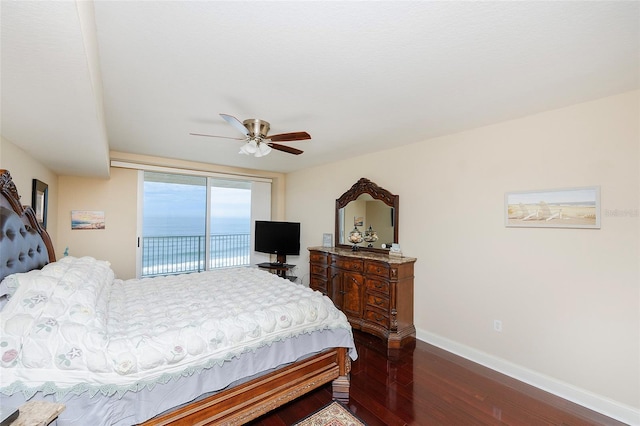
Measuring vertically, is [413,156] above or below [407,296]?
above

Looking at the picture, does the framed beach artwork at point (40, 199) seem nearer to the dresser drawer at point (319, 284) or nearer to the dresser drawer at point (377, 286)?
the dresser drawer at point (319, 284)

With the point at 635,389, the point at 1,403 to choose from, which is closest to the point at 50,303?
the point at 1,403

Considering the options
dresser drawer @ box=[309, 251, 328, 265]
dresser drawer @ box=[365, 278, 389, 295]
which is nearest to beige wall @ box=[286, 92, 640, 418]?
dresser drawer @ box=[365, 278, 389, 295]

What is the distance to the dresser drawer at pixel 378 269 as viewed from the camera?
3.23m

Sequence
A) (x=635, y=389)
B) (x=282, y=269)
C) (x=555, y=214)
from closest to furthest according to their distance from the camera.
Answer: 1. (x=635, y=389)
2. (x=555, y=214)
3. (x=282, y=269)

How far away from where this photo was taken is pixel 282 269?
4801mm

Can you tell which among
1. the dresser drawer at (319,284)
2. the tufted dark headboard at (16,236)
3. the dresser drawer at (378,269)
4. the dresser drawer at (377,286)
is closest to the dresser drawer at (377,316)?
the dresser drawer at (377,286)

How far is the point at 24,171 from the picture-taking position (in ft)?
7.99

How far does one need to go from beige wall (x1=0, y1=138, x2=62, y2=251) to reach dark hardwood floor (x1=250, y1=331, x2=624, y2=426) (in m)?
2.82

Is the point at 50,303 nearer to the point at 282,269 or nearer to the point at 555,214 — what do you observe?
the point at 282,269

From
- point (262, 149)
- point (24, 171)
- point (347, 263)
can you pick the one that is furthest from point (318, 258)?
point (24, 171)

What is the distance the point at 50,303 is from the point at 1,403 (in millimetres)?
470

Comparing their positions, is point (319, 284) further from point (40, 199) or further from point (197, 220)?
point (40, 199)

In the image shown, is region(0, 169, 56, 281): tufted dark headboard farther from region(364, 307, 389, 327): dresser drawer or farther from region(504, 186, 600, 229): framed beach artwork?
region(504, 186, 600, 229): framed beach artwork
